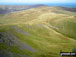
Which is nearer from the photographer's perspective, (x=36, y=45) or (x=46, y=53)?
(x=46, y=53)

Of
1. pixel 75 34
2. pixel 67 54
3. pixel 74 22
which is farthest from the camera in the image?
pixel 74 22

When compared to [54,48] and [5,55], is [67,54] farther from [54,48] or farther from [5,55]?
[5,55]

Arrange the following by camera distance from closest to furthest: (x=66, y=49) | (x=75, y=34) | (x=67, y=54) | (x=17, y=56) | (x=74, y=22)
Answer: (x=17, y=56)
(x=67, y=54)
(x=66, y=49)
(x=75, y=34)
(x=74, y=22)

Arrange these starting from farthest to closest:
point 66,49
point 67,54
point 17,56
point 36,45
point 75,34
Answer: point 75,34, point 36,45, point 66,49, point 67,54, point 17,56

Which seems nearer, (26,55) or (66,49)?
(26,55)

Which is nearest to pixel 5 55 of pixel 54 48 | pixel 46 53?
pixel 46 53

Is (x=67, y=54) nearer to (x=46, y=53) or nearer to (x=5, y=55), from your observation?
(x=46, y=53)

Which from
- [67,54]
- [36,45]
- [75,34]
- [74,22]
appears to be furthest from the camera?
[74,22]

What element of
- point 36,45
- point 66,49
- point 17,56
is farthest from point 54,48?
point 17,56
